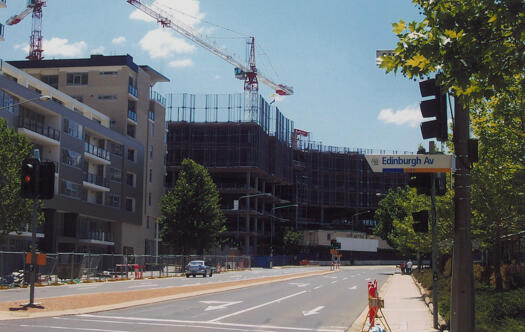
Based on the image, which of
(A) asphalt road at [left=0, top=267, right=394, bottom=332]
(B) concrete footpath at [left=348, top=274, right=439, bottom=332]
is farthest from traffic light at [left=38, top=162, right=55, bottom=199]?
(B) concrete footpath at [left=348, top=274, right=439, bottom=332]

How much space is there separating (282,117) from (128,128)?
171ft

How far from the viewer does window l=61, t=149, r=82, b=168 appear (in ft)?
198

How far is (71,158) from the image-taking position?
202 ft

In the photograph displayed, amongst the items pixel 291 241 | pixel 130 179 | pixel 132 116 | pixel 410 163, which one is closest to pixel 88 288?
pixel 410 163

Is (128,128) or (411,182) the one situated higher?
(128,128)

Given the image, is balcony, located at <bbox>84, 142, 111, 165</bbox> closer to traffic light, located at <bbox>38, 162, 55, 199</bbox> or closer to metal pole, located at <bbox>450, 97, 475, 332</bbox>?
traffic light, located at <bbox>38, 162, 55, 199</bbox>

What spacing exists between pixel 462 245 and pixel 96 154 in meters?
61.1

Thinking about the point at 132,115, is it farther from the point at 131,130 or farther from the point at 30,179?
the point at 30,179

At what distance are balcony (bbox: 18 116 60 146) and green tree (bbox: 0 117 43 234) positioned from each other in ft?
44.1

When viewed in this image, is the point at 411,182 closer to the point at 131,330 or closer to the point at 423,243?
the point at 131,330

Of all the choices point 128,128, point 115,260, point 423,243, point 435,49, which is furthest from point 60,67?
point 435,49

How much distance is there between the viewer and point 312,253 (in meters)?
128

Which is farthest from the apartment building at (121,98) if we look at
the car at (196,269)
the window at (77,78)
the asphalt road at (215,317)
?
the asphalt road at (215,317)

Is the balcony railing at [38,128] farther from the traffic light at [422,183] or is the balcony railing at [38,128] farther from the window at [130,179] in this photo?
the traffic light at [422,183]
